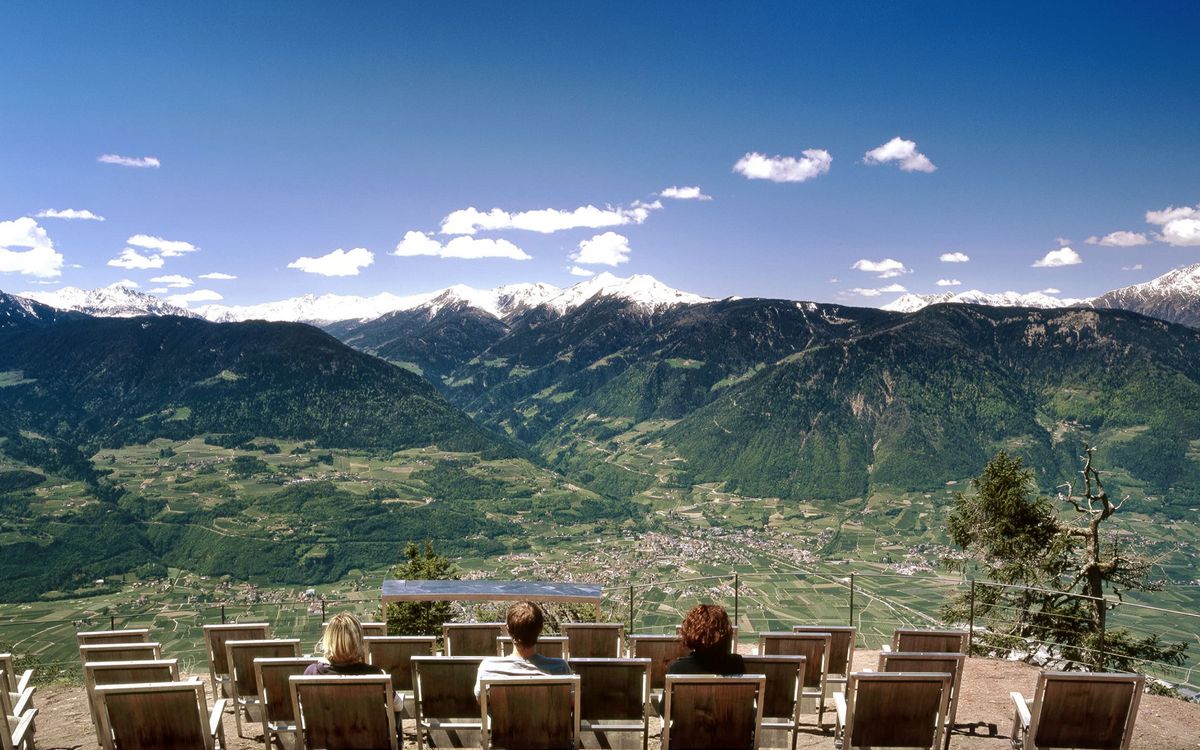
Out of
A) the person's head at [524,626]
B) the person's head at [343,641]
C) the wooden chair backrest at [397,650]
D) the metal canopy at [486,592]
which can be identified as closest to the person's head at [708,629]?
the person's head at [524,626]

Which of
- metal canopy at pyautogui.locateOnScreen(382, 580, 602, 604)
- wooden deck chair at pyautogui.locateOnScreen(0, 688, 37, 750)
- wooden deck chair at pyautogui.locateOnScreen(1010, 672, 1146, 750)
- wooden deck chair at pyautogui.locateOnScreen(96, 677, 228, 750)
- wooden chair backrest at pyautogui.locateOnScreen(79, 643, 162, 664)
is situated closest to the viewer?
wooden deck chair at pyautogui.locateOnScreen(96, 677, 228, 750)

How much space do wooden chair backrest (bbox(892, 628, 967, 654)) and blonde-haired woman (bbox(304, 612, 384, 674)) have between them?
18.9 ft

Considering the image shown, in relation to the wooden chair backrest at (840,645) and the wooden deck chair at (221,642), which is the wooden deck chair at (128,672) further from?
the wooden chair backrest at (840,645)

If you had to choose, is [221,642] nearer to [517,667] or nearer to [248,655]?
[248,655]

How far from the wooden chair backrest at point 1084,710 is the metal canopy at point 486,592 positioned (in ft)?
17.7

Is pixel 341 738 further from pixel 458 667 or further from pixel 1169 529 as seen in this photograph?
pixel 1169 529

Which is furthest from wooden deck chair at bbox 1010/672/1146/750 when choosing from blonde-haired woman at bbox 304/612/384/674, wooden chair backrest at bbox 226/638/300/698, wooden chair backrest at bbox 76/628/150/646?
wooden chair backrest at bbox 76/628/150/646

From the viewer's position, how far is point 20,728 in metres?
5.28

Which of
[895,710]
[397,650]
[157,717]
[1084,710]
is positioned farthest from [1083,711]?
[157,717]

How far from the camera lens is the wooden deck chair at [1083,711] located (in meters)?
5.03

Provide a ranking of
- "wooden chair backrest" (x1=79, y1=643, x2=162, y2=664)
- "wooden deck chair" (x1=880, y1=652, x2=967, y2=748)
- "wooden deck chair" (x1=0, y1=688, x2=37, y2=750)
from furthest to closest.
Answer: "wooden chair backrest" (x1=79, y1=643, x2=162, y2=664)
"wooden deck chair" (x1=880, y1=652, x2=967, y2=748)
"wooden deck chair" (x1=0, y1=688, x2=37, y2=750)

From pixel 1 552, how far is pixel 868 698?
17561cm

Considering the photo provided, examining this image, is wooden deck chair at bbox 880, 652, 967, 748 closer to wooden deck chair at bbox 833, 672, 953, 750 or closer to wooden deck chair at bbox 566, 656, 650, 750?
wooden deck chair at bbox 833, 672, 953, 750

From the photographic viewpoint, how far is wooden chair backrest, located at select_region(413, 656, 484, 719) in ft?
17.7
